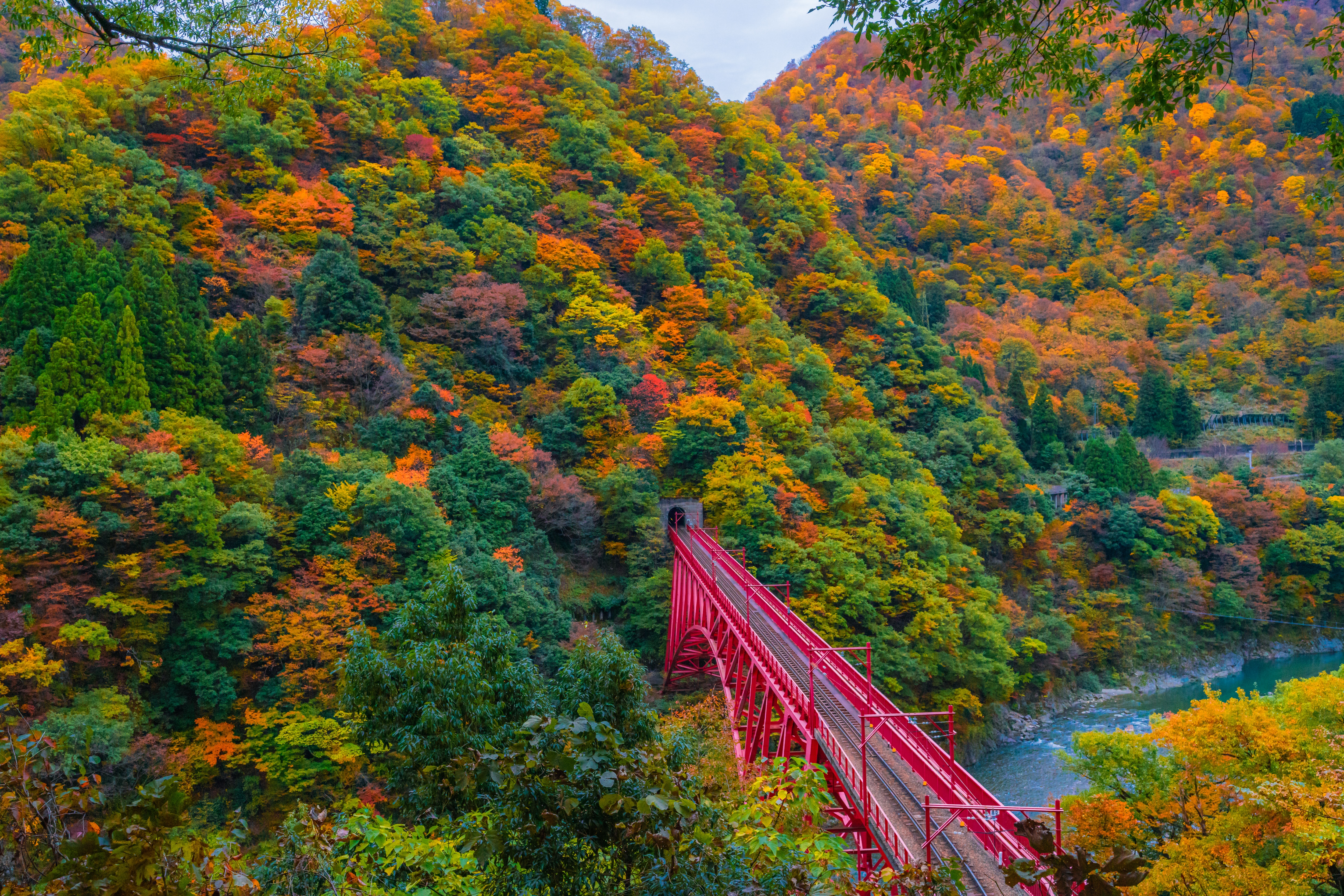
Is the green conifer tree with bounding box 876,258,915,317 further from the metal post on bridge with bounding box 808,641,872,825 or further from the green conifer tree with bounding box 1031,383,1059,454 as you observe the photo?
the metal post on bridge with bounding box 808,641,872,825

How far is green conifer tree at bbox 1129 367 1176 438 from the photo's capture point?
48094mm

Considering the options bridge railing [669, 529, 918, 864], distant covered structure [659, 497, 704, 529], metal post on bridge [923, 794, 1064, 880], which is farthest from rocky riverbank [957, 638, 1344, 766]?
metal post on bridge [923, 794, 1064, 880]

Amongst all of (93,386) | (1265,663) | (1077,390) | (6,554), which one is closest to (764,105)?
(1077,390)

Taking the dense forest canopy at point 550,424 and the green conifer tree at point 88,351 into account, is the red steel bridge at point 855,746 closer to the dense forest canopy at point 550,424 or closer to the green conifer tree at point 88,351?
the dense forest canopy at point 550,424

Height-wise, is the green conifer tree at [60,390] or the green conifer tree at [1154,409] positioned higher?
the green conifer tree at [60,390]

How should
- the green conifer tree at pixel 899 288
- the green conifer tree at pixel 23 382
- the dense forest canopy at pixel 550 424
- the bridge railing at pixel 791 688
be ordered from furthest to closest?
the green conifer tree at pixel 899 288, the green conifer tree at pixel 23 382, the dense forest canopy at pixel 550 424, the bridge railing at pixel 791 688

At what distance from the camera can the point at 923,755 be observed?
1007 centimetres

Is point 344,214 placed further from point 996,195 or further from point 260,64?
point 996,195

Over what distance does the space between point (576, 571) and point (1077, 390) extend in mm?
37825

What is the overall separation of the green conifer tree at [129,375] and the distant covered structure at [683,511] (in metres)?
18.3

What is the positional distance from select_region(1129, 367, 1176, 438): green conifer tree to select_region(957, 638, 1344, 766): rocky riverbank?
1533cm

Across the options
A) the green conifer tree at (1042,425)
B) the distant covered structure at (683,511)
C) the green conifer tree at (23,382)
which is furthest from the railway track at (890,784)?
the green conifer tree at (1042,425)

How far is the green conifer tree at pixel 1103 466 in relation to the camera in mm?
40500

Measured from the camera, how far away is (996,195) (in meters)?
64.8
